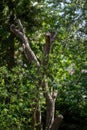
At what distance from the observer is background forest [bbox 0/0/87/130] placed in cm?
745

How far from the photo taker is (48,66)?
7.82 metres

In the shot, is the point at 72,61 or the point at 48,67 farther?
the point at 72,61

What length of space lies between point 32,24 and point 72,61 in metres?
4.73

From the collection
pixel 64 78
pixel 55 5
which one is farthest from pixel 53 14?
pixel 64 78

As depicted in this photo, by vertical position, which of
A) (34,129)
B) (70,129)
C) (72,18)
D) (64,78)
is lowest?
(70,129)

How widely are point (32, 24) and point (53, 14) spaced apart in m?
0.94

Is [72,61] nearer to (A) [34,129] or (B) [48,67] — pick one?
(B) [48,67]

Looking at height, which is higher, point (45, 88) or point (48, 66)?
point (48, 66)

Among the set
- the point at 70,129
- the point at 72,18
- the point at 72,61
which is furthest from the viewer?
the point at 72,18

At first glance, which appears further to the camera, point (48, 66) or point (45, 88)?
point (48, 66)

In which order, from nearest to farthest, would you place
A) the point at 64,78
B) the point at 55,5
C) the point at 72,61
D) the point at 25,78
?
1. the point at 25,78
2. the point at 64,78
3. the point at 72,61
4. the point at 55,5

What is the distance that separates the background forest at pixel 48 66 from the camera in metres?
7.45

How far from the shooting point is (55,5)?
1327 centimetres

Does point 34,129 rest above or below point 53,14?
below
